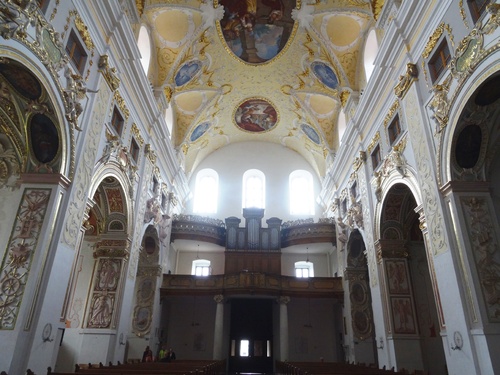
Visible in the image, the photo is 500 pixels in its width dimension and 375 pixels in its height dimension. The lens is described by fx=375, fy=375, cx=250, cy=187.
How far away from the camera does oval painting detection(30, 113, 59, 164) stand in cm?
802

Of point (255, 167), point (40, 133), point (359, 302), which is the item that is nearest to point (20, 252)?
point (40, 133)

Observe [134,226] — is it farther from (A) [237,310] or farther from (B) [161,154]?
(A) [237,310]

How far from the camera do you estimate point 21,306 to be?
6.93m

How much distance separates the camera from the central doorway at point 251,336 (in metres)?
19.2

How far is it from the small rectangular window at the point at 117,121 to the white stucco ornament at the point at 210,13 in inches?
231

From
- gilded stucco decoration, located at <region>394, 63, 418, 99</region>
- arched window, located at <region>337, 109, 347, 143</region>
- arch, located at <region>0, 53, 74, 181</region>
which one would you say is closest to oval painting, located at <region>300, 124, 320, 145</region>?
arched window, located at <region>337, 109, 347, 143</region>

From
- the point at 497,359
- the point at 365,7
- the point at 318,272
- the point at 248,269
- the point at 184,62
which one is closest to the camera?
the point at 497,359

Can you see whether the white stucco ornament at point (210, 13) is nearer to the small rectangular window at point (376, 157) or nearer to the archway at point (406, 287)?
the small rectangular window at point (376, 157)

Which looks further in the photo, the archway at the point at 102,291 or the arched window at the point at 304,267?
the arched window at the point at 304,267

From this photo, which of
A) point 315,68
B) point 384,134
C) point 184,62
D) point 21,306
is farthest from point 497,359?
point 184,62

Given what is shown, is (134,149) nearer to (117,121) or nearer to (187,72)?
(117,121)

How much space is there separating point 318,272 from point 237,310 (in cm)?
503

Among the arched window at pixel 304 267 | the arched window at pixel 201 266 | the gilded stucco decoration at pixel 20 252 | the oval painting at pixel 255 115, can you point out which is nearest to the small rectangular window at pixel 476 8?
the gilded stucco decoration at pixel 20 252

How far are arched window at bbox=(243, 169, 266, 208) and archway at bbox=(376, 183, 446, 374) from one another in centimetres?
1134
